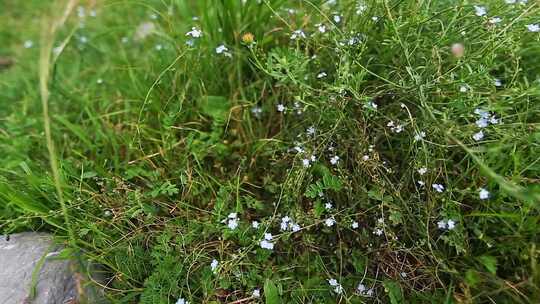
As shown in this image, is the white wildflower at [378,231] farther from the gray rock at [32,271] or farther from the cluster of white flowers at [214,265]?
the gray rock at [32,271]

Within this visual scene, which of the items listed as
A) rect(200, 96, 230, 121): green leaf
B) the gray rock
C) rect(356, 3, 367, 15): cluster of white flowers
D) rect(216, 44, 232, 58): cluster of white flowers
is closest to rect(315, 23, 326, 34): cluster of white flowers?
rect(356, 3, 367, 15): cluster of white flowers

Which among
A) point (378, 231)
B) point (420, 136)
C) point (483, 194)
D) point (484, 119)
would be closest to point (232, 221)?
point (378, 231)

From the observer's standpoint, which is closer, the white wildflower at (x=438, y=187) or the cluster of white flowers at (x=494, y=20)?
the white wildflower at (x=438, y=187)

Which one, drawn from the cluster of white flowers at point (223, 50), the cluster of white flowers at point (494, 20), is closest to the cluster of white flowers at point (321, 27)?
the cluster of white flowers at point (223, 50)

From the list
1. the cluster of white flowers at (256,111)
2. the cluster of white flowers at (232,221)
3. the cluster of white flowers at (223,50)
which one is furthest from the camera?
the cluster of white flowers at (256,111)

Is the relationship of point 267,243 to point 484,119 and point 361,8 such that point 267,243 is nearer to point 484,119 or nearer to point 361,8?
point 484,119

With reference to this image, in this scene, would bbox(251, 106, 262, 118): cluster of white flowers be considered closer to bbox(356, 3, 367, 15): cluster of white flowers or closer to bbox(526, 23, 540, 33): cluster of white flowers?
bbox(356, 3, 367, 15): cluster of white flowers
